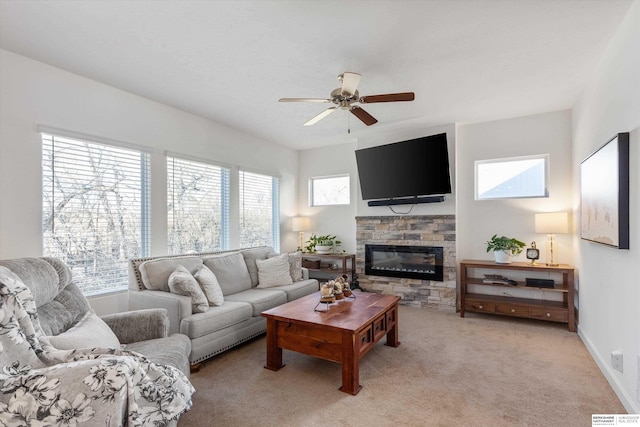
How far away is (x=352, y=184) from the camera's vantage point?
18.0ft

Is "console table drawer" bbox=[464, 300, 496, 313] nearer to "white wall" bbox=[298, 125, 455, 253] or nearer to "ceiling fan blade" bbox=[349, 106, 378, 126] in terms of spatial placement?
"white wall" bbox=[298, 125, 455, 253]

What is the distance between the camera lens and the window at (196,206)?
12.6 ft

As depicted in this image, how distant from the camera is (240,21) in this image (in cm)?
214

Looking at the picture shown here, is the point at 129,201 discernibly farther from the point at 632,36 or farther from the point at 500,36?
the point at 632,36

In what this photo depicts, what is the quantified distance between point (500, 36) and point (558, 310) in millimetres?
3090

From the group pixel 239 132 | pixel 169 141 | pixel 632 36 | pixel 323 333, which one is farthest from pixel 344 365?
pixel 239 132

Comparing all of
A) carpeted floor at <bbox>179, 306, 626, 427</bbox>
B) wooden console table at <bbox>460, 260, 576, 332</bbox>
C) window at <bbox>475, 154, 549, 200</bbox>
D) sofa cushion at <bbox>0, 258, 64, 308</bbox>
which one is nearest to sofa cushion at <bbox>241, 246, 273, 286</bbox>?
carpeted floor at <bbox>179, 306, 626, 427</bbox>

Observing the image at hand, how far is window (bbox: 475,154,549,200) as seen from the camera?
4.16m

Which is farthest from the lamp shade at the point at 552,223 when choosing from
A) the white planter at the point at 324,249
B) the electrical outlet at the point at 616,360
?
the white planter at the point at 324,249

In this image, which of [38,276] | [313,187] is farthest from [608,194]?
[313,187]

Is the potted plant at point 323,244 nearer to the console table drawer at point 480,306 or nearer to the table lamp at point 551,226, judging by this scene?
the console table drawer at point 480,306

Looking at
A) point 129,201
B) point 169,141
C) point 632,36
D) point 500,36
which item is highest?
point 500,36

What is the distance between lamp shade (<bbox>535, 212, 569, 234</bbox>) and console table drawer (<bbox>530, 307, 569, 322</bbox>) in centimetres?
91

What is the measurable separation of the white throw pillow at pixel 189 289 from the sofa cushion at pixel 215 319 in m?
0.08
